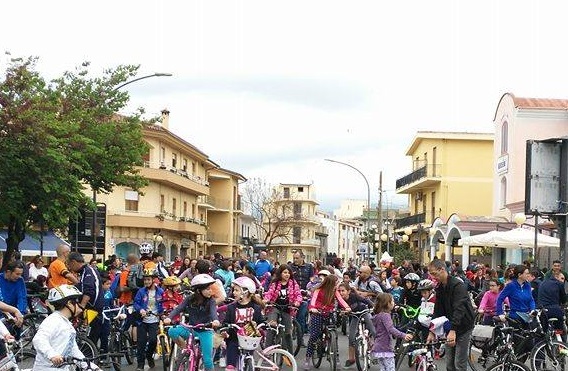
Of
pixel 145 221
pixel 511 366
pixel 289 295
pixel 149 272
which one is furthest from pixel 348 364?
pixel 145 221

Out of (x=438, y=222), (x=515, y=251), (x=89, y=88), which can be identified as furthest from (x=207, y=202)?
(x=89, y=88)

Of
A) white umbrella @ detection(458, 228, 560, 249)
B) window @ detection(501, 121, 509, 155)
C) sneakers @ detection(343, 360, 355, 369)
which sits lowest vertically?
sneakers @ detection(343, 360, 355, 369)

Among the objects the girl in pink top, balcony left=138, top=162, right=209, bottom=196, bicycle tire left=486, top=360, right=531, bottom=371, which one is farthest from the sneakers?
balcony left=138, top=162, right=209, bottom=196

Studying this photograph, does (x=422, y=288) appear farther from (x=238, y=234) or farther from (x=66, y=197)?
(x=238, y=234)

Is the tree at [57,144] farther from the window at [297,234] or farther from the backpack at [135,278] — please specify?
the window at [297,234]

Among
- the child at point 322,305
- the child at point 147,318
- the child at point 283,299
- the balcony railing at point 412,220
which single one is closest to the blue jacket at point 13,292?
the child at point 147,318

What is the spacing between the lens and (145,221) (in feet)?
205

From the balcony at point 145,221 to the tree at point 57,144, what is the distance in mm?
29397

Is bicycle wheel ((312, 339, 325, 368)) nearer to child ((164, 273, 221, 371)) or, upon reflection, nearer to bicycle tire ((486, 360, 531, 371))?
child ((164, 273, 221, 371))

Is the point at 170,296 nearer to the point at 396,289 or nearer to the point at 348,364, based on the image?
the point at 348,364

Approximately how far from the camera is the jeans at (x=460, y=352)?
11859 millimetres

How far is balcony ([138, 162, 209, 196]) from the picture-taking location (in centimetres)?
6228

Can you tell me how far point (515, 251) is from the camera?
43.0 m

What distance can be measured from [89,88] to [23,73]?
3840 millimetres
